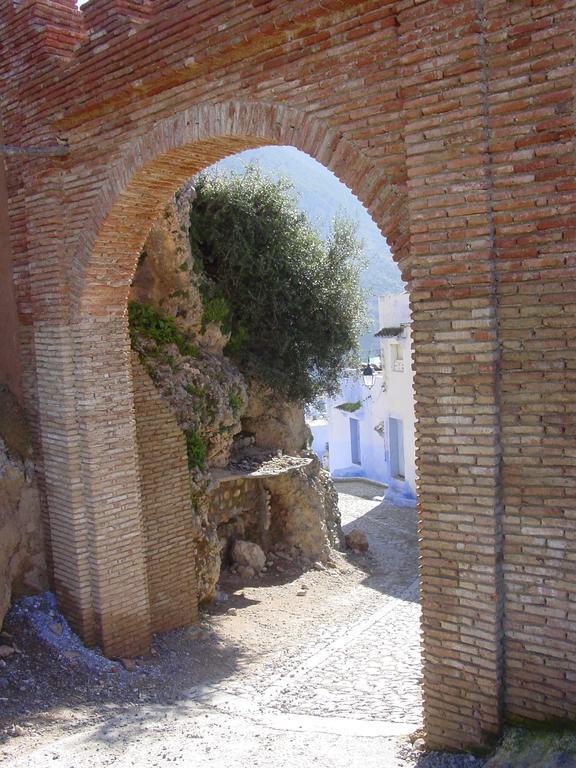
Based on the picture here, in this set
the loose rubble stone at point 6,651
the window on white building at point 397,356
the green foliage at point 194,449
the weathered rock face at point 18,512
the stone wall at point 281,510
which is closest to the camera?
the loose rubble stone at point 6,651

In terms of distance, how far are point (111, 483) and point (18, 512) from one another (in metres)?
0.98

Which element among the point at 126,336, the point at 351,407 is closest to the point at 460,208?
the point at 126,336

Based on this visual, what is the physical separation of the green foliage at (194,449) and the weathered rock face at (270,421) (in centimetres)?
273

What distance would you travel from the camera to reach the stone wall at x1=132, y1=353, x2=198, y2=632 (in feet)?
23.6

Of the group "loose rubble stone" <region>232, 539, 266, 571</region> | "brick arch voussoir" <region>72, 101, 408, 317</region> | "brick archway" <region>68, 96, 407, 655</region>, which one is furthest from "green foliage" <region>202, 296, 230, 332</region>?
"brick arch voussoir" <region>72, 101, 408, 317</region>

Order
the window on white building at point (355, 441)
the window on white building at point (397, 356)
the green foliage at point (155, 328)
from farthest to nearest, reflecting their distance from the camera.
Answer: the window on white building at point (355, 441), the window on white building at point (397, 356), the green foliage at point (155, 328)

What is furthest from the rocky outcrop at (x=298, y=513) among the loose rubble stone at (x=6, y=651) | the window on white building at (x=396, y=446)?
the window on white building at (x=396, y=446)

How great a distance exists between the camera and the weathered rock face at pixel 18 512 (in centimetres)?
646

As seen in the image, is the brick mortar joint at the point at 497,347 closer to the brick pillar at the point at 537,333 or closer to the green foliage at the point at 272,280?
the brick pillar at the point at 537,333

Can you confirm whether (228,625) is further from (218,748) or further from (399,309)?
(399,309)

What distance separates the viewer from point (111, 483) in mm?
6461

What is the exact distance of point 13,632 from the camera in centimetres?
614

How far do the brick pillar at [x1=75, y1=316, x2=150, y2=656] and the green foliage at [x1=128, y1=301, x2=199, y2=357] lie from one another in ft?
6.34

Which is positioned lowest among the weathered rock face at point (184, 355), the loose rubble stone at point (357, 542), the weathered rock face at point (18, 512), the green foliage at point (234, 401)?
the loose rubble stone at point (357, 542)
